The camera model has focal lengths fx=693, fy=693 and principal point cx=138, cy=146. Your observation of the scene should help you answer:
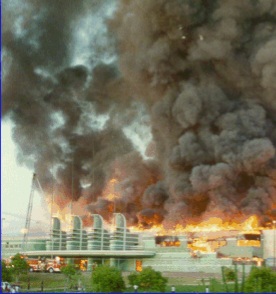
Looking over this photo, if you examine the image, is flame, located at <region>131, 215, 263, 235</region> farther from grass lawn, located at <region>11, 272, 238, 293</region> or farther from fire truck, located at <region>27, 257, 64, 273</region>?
fire truck, located at <region>27, 257, 64, 273</region>

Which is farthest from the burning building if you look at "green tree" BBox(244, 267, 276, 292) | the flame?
"green tree" BBox(244, 267, 276, 292)

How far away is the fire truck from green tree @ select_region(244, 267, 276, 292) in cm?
2873

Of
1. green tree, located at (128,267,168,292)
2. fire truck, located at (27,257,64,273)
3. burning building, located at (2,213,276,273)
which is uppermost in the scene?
burning building, located at (2,213,276,273)

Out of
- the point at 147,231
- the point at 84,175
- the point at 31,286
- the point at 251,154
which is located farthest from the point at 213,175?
the point at 84,175

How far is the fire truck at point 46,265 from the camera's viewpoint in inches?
2689

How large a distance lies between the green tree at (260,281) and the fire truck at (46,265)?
1131 inches

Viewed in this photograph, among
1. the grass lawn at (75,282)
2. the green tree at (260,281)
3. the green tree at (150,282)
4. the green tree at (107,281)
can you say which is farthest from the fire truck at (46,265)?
the green tree at (260,281)

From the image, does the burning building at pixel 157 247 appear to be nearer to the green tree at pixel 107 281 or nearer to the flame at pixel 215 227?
the flame at pixel 215 227

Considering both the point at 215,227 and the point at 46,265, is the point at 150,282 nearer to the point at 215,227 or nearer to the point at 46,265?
the point at 215,227

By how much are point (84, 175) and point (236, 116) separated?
2871 centimetres

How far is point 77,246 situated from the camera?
74.4 m

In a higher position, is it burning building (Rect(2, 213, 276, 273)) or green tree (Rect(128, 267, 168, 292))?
burning building (Rect(2, 213, 276, 273))

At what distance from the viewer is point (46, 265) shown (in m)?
69.6

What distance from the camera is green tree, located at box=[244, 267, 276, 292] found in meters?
41.2
